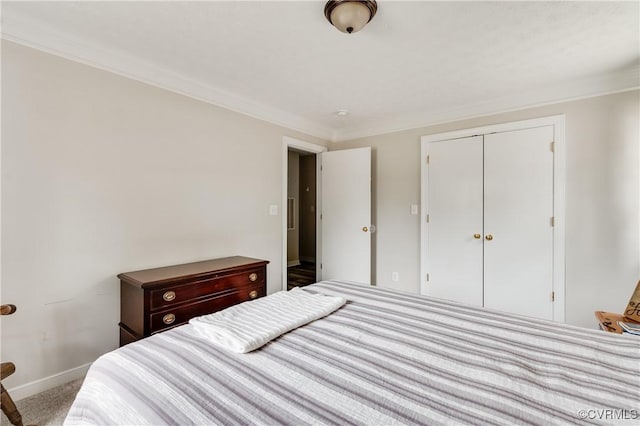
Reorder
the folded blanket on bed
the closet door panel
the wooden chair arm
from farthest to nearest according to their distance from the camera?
the closet door panel → the wooden chair arm → the folded blanket on bed

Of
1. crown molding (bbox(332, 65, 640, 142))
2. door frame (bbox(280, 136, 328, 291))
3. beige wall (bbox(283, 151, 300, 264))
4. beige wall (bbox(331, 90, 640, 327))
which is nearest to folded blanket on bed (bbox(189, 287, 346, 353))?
door frame (bbox(280, 136, 328, 291))

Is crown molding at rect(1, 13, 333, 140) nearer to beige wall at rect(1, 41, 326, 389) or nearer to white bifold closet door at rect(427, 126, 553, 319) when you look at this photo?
beige wall at rect(1, 41, 326, 389)

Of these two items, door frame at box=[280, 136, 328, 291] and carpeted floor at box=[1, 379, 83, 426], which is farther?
door frame at box=[280, 136, 328, 291]

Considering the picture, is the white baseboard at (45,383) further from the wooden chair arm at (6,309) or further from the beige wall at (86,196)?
the wooden chair arm at (6,309)

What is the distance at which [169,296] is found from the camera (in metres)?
2.07

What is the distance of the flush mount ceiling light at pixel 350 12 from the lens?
1.57m

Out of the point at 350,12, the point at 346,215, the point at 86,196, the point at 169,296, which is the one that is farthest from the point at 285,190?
the point at 350,12

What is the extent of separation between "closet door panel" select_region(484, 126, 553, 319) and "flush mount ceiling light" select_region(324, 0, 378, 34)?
7.17 ft

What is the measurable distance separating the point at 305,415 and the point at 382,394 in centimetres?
24

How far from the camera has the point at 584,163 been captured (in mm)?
2645

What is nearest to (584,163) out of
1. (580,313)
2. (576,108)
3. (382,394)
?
(576,108)

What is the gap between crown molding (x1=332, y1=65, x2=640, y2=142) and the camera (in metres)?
2.48

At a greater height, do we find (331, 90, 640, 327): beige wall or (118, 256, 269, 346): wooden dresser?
(331, 90, 640, 327): beige wall

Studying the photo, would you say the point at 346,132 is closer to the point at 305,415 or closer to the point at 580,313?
the point at 580,313
